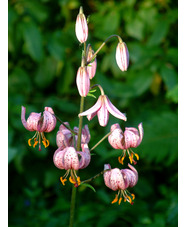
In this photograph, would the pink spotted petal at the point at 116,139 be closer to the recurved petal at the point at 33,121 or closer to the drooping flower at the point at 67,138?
the drooping flower at the point at 67,138

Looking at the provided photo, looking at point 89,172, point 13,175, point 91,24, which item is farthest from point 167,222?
point 91,24

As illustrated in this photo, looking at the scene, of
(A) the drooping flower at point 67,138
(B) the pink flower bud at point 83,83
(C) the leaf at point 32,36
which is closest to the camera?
(B) the pink flower bud at point 83,83

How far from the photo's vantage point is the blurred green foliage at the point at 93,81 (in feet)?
7.61

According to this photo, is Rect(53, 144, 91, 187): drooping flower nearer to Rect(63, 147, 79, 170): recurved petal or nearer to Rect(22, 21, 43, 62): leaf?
Rect(63, 147, 79, 170): recurved petal

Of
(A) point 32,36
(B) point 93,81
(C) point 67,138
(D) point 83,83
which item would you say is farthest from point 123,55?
(B) point 93,81

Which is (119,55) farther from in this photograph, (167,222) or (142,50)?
(142,50)

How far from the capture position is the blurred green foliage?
2320 millimetres

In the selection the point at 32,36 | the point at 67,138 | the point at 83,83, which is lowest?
the point at 67,138

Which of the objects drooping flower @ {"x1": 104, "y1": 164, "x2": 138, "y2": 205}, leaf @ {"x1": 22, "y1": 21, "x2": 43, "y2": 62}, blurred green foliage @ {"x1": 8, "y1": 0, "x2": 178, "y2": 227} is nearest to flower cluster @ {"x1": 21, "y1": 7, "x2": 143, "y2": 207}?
drooping flower @ {"x1": 104, "y1": 164, "x2": 138, "y2": 205}

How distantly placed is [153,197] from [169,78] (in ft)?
2.45

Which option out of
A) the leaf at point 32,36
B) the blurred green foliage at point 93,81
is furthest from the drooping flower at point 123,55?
the leaf at point 32,36

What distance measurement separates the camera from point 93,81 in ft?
8.81

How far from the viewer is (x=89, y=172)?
2436mm

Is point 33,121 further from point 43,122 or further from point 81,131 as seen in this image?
point 81,131
